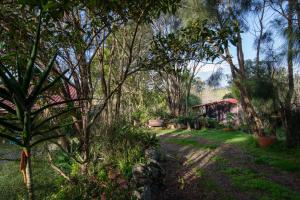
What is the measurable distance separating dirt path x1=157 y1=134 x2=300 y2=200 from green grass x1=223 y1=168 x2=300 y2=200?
0.51 ft

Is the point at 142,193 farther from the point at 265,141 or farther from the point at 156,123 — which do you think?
the point at 156,123

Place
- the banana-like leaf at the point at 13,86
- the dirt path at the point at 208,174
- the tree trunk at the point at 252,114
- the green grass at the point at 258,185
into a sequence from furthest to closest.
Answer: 1. the tree trunk at the point at 252,114
2. the dirt path at the point at 208,174
3. the green grass at the point at 258,185
4. the banana-like leaf at the point at 13,86

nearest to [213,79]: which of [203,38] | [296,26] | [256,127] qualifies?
A: [256,127]

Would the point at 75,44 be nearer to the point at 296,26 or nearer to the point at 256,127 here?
the point at 296,26

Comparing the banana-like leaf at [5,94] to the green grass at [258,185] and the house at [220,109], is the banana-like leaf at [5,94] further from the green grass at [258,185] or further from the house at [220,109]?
the house at [220,109]

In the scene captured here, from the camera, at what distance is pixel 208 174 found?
8.56 m

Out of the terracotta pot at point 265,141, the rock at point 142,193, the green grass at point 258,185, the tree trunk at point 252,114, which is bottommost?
the green grass at point 258,185

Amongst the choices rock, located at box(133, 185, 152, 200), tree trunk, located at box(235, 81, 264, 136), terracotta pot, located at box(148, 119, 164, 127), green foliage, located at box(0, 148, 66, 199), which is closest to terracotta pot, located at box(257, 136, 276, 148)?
tree trunk, located at box(235, 81, 264, 136)

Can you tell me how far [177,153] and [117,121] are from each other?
4.20 m

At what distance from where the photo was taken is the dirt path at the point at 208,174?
6984 mm

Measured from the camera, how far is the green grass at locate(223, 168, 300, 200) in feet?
21.5

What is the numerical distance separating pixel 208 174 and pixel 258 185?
5.31ft

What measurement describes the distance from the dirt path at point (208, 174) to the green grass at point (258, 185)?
156 millimetres

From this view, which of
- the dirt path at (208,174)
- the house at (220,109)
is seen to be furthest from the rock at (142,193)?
the house at (220,109)
